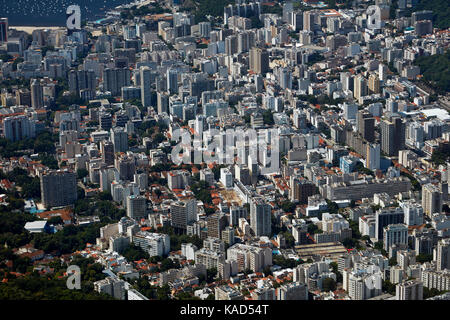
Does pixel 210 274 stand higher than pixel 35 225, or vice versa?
pixel 35 225

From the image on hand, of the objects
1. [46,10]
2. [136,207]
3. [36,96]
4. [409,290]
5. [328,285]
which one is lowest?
[328,285]

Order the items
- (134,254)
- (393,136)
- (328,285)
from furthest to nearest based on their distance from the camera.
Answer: (393,136) → (134,254) → (328,285)

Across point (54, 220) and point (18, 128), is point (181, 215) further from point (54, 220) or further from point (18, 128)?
point (18, 128)

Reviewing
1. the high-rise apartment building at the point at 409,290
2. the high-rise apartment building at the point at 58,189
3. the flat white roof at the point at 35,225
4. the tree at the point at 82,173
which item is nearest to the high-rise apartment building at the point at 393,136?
the tree at the point at 82,173

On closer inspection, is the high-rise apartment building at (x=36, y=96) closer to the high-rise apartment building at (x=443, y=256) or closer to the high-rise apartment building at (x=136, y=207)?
the high-rise apartment building at (x=136, y=207)

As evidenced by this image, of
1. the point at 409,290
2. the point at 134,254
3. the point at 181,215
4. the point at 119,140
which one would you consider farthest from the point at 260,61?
the point at 409,290

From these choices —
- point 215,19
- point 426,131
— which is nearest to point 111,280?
point 426,131

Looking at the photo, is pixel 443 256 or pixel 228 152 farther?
pixel 228 152

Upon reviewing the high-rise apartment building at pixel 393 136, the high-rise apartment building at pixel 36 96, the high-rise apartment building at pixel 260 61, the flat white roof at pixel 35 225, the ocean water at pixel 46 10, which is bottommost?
the flat white roof at pixel 35 225

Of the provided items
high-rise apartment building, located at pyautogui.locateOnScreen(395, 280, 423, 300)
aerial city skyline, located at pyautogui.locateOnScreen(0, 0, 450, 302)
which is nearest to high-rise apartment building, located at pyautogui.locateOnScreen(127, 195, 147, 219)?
aerial city skyline, located at pyautogui.locateOnScreen(0, 0, 450, 302)
